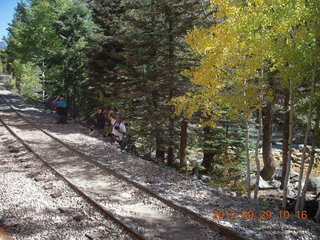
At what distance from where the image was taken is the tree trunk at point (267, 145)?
18281mm

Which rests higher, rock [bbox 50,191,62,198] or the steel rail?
the steel rail

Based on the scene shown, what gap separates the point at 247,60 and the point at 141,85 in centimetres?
681

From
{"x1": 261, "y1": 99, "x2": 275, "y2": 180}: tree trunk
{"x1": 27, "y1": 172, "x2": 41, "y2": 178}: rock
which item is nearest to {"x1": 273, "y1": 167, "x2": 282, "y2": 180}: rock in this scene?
{"x1": 261, "y1": 99, "x2": 275, "y2": 180}: tree trunk

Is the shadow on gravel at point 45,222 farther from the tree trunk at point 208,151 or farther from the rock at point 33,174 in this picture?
the tree trunk at point 208,151

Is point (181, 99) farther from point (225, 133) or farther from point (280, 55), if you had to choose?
point (225, 133)

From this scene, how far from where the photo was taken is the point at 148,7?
16.9 metres

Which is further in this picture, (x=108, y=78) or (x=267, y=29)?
(x=108, y=78)

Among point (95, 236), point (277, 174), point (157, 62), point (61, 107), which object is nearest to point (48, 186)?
point (95, 236)

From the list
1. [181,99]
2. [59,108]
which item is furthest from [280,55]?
[59,108]

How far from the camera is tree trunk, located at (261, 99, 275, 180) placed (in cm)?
1828

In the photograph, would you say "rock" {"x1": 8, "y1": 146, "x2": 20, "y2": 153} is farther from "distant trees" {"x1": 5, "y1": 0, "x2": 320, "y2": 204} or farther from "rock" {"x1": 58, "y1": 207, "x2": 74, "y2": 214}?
"rock" {"x1": 58, "y1": 207, "x2": 74, "y2": 214}

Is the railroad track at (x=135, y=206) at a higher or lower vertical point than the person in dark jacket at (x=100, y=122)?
lower

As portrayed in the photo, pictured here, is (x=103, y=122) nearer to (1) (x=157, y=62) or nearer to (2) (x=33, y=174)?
(1) (x=157, y=62)

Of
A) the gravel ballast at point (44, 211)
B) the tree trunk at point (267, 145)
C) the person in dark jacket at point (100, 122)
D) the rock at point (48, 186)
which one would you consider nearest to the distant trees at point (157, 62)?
the person in dark jacket at point (100, 122)
